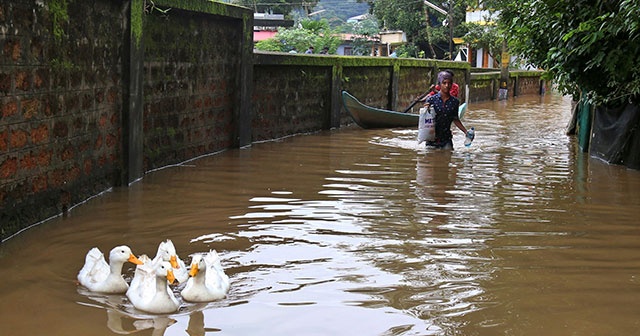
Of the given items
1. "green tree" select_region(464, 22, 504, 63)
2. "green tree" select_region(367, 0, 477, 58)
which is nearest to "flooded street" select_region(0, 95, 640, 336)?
"green tree" select_region(464, 22, 504, 63)

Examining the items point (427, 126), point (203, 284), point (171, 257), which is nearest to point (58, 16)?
point (171, 257)

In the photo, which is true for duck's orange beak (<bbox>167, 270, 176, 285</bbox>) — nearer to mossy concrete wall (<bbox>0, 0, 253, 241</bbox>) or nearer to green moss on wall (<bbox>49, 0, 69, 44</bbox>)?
mossy concrete wall (<bbox>0, 0, 253, 241</bbox>)

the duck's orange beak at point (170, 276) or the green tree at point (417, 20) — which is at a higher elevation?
the green tree at point (417, 20)

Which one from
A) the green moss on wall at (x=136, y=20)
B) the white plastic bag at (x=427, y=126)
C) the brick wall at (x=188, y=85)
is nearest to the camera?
the green moss on wall at (x=136, y=20)

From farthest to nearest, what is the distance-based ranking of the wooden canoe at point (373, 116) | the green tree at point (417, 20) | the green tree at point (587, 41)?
the green tree at point (417, 20), the wooden canoe at point (373, 116), the green tree at point (587, 41)

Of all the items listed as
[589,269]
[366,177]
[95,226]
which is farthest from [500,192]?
[95,226]

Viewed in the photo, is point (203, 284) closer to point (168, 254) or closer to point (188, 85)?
point (168, 254)

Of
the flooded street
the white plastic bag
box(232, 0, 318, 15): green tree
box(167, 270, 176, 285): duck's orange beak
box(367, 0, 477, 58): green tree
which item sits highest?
box(232, 0, 318, 15): green tree

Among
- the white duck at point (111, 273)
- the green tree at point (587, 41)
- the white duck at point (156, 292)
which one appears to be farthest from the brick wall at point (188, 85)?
the white duck at point (156, 292)

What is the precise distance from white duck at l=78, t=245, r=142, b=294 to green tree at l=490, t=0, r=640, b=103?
6.51m

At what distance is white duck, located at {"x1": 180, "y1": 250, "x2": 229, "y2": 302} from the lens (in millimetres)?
5465

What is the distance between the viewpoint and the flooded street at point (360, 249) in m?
5.32

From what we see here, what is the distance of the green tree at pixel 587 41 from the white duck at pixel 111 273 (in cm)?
651

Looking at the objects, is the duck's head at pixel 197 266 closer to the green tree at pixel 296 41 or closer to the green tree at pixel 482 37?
the green tree at pixel 296 41
